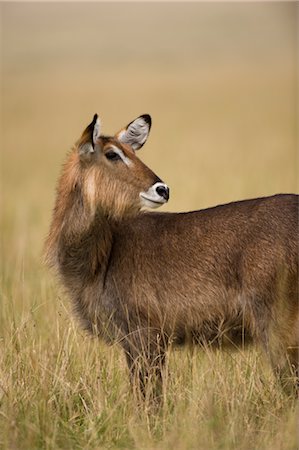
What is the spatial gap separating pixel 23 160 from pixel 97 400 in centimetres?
1633

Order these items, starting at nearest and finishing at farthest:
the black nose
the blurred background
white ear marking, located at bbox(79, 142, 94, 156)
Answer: the black nose, white ear marking, located at bbox(79, 142, 94, 156), the blurred background

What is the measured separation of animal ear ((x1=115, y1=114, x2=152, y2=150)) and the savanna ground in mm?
1162

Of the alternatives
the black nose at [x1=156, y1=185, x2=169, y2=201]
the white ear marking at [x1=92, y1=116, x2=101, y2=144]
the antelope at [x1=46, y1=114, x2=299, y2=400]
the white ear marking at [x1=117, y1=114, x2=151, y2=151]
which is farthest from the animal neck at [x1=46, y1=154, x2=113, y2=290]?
the white ear marking at [x1=117, y1=114, x2=151, y2=151]

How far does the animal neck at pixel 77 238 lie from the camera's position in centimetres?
596

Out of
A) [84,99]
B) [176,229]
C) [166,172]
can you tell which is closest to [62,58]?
[84,99]

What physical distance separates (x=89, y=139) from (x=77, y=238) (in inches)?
24.4

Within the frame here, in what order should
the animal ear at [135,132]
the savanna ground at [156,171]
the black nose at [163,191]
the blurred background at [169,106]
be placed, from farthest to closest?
the blurred background at [169,106], the animal ear at [135,132], the black nose at [163,191], the savanna ground at [156,171]

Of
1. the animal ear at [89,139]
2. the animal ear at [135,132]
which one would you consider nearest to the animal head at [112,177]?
the animal ear at [89,139]

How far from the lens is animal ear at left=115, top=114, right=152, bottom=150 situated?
6457 millimetres

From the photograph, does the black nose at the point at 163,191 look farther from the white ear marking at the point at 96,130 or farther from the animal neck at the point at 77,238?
the white ear marking at the point at 96,130

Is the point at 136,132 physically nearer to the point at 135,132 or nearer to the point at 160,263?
the point at 135,132

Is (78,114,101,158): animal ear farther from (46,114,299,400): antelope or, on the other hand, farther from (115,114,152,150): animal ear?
(115,114,152,150): animal ear

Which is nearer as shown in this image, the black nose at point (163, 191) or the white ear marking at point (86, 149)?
the black nose at point (163, 191)

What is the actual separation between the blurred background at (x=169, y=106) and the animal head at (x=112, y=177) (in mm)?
2064
